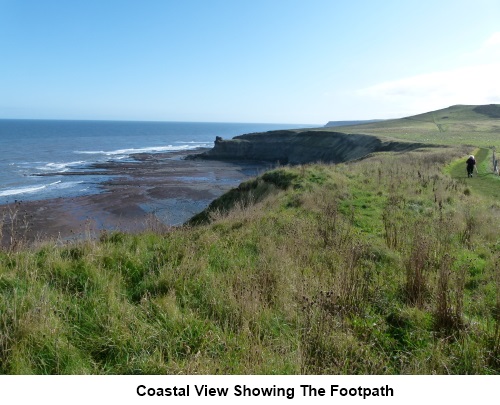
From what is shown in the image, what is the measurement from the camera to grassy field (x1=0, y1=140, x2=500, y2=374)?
3582 millimetres

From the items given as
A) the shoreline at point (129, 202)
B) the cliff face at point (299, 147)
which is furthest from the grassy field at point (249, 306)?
the cliff face at point (299, 147)

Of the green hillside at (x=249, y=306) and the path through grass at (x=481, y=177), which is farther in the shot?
the path through grass at (x=481, y=177)

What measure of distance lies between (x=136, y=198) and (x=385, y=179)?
92.4 feet

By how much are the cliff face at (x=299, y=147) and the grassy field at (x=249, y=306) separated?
45703 millimetres

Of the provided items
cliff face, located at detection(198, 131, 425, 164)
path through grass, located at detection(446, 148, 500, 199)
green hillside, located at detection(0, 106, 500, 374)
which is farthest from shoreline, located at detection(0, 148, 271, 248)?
cliff face, located at detection(198, 131, 425, 164)

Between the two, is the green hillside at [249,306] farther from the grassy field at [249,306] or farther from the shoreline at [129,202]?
the shoreline at [129,202]

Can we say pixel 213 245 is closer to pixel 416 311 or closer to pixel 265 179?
pixel 416 311

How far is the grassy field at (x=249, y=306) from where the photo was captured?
3.58 meters

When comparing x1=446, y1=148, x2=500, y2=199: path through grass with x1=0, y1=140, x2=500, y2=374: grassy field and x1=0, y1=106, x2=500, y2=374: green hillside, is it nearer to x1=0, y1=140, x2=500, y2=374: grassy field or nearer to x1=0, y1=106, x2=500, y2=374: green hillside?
x1=0, y1=140, x2=500, y2=374: grassy field

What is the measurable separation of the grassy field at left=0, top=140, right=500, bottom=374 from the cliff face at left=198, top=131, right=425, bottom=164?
45703 millimetres

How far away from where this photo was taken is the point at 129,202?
3622 cm

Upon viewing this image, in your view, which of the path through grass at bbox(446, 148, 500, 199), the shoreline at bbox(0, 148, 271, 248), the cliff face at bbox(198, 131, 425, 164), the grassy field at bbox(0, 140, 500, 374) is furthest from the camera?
the cliff face at bbox(198, 131, 425, 164)

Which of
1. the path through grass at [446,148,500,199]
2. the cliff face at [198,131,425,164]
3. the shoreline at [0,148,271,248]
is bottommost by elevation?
the shoreline at [0,148,271,248]

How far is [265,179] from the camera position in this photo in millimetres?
20969
